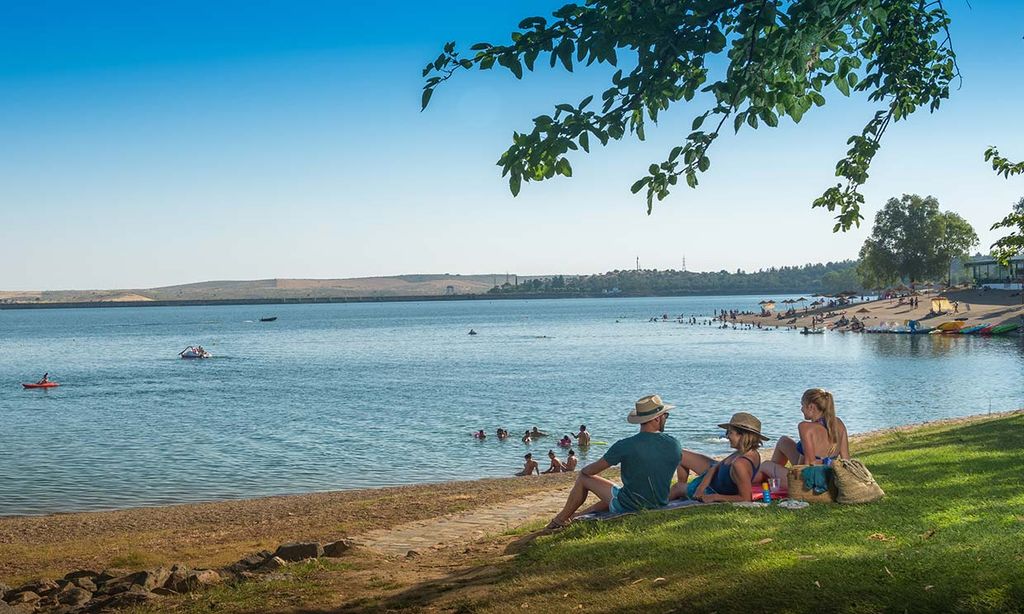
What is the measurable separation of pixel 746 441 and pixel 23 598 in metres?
8.69

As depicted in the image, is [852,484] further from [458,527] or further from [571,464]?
[571,464]

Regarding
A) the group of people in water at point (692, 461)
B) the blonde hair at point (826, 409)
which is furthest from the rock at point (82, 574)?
the blonde hair at point (826, 409)

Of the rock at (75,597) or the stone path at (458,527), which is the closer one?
Result: the rock at (75,597)

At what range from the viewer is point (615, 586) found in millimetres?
7707

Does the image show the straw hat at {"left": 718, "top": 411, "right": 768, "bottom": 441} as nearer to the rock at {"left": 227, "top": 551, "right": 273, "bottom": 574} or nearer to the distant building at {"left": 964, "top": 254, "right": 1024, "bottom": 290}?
the rock at {"left": 227, "top": 551, "right": 273, "bottom": 574}

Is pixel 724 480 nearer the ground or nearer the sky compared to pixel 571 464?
nearer the sky

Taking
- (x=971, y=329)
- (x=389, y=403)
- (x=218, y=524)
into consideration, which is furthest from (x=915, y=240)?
(x=218, y=524)

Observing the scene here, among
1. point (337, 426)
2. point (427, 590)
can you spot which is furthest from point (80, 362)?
point (427, 590)

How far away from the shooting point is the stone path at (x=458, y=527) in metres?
13.0

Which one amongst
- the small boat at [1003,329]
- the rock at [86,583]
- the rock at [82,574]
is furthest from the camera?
the small boat at [1003,329]

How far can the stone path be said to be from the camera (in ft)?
42.8

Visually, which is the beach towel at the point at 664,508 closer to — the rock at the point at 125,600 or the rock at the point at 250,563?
the rock at the point at 250,563

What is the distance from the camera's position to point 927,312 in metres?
113

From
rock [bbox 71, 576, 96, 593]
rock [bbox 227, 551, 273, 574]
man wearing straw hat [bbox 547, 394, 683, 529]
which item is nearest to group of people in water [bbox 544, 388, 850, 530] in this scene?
man wearing straw hat [bbox 547, 394, 683, 529]
